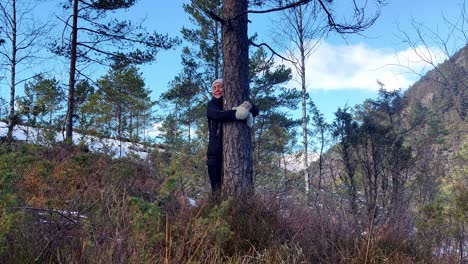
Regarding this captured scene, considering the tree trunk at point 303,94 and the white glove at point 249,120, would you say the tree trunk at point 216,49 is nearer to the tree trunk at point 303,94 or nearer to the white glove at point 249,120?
A: the tree trunk at point 303,94

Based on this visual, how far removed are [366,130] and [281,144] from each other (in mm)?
6975

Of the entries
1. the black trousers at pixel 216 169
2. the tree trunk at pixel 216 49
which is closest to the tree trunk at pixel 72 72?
the tree trunk at pixel 216 49

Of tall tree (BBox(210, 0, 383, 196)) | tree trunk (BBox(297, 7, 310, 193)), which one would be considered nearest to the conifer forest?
tall tree (BBox(210, 0, 383, 196))

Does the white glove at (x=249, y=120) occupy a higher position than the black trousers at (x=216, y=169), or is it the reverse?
the white glove at (x=249, y=120)

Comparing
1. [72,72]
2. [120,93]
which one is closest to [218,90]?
[72,72]

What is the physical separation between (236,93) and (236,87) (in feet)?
0.25

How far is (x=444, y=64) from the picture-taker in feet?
19.6

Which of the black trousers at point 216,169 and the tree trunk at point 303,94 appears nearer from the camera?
→ the black trousers at point 216,169

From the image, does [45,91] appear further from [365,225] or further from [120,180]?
[365,225]

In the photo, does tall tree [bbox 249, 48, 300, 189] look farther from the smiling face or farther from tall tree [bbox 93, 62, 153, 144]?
the smiling face

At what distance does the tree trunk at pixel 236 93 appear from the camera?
475 cm

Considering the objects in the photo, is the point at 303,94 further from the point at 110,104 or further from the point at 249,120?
the point at 249,120

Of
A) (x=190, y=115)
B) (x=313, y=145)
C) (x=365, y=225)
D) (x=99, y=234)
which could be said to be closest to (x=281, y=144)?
(x=313, y=145)

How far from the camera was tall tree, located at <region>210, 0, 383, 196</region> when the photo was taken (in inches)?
187
